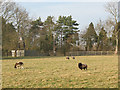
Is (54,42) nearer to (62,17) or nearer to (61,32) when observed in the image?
(61,32)

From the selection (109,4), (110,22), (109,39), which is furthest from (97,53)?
(109,4)

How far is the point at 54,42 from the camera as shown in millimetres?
59562

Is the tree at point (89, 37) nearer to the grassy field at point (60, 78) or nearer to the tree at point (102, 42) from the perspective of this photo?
the tree at point (102, 42)

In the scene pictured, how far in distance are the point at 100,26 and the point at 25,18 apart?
29699 millimetres

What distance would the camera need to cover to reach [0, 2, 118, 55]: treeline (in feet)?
147

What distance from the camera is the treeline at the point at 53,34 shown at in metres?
45.0

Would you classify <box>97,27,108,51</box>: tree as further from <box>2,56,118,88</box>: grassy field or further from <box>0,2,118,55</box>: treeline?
<box>2,56,118,88</box>: grassy field

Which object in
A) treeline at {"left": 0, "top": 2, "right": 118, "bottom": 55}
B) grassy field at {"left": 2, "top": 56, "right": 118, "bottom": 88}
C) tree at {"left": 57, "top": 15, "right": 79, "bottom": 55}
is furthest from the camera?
tree at {"left": 57, "top": 15, "right": 79, "bottom": 55}

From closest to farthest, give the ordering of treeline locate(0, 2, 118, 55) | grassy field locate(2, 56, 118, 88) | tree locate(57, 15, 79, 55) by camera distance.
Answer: grassy field locate(2, 56, 118, 88) → treeline locate(0, 2, 118, 55) → tree locate(57, 15, 79, 55)

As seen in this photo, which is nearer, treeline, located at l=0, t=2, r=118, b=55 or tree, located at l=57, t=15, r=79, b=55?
treeline, located at l=0, t=2, r=118, b=55

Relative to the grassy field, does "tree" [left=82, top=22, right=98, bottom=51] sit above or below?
above

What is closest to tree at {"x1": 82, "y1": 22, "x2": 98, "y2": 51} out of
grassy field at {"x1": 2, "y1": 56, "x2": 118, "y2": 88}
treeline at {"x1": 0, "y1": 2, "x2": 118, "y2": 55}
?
treeline at {"x1": 0, "y1": 2, "x2": 118, "y2": 55}

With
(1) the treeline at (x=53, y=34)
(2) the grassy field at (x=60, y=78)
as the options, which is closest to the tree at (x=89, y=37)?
(1) the treeline at (x=53, y=34)

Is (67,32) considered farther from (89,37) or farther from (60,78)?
(60,78)
